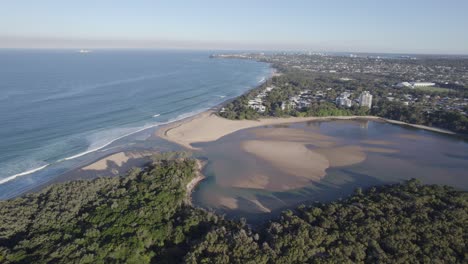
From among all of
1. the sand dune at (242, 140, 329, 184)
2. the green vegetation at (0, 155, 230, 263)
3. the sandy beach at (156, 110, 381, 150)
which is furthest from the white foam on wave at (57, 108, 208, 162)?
the sand dune at (242, 140, 329, 184)

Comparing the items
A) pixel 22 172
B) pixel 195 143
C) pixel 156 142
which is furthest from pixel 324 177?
pixel 22 172

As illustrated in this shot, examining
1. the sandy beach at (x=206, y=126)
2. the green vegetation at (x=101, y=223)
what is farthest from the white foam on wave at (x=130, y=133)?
the green vegetation at (x=101, y=223)

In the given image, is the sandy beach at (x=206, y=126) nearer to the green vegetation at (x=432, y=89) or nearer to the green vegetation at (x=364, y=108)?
the green vegetation at (x=364, y=108)

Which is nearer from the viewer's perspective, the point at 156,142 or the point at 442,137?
the point at 156,142

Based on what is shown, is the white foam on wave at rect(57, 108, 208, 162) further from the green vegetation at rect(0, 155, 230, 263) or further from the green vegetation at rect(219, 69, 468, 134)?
the green vegetation at rect(0, 155, 230, 263)

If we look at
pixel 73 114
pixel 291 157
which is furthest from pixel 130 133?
pixel 291 157

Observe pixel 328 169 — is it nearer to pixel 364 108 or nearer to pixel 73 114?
pixel 364 108

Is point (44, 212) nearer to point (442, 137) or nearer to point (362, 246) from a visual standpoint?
point (362, 246)
